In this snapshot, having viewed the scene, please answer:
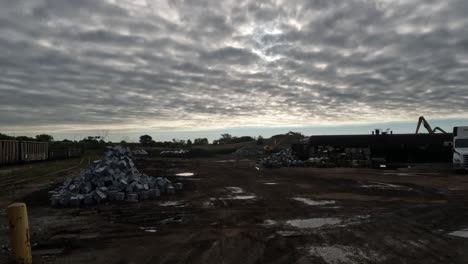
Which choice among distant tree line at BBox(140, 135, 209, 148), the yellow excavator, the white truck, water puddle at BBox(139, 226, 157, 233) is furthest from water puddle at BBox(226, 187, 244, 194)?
distant tree line at BBox(140, 135, 209, 148)

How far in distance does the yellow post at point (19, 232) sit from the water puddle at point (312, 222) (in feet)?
20.6

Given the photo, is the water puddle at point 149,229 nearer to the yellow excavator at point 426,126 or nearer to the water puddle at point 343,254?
the water puddle at point 343,254

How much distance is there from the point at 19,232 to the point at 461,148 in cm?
2954

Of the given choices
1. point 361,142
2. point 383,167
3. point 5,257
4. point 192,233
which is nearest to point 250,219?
point 192,233

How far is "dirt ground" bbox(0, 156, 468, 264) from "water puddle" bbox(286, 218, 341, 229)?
0.03 metres

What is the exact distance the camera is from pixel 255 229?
8930mm

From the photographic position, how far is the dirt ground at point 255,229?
671 cm

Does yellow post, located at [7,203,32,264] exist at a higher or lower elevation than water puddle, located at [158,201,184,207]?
higher

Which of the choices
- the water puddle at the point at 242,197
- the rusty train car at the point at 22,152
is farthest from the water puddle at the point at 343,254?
the rusty train car at the point at 22,152

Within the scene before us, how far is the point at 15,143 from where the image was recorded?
137ft

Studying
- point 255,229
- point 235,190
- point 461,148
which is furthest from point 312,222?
point 461,148

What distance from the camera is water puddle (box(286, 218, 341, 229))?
934 centimetres

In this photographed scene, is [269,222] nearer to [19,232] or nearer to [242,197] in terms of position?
[242,197]

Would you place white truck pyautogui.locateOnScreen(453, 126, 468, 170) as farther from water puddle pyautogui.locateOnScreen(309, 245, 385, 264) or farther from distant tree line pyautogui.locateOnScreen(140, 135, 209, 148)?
distant tree line pyautogui.locateOnScreen(140, 135, 209, 148)
